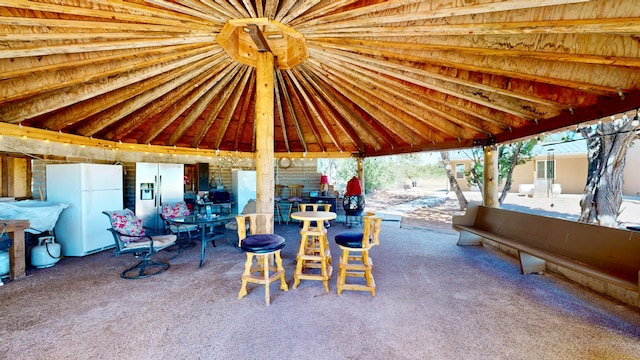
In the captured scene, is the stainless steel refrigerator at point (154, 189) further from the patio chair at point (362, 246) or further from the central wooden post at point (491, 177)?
the central wooden post at point (491, 177)

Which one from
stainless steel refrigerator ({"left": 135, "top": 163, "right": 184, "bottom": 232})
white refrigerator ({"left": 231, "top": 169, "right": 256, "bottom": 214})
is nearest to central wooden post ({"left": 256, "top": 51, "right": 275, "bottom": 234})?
stainless steel refrigerator ({"left": 135, "top": 163, "right": 184, "bottom": 232})

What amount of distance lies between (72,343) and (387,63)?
4602 millimetres

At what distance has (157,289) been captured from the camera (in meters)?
3.39

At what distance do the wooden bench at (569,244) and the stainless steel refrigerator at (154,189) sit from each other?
698 cm

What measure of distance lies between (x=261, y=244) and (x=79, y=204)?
4049 millimetres

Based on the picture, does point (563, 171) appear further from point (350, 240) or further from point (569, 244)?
point (350, 240)

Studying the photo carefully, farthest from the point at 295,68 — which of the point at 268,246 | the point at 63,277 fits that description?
the point at 63,277

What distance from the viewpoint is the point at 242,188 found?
7816mm

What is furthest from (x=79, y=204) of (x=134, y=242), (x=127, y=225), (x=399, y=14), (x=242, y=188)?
Answer: (x=399, y=14)

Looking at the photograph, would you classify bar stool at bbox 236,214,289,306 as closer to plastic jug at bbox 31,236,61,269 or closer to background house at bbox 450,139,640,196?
plastic jug at bbox 31,236,61,269

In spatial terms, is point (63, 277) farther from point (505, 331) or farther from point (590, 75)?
point (590, 75)

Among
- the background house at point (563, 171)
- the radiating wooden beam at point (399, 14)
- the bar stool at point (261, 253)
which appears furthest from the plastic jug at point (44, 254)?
the background house at point (563, 171)

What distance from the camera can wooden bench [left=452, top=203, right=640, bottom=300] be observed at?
286 cm

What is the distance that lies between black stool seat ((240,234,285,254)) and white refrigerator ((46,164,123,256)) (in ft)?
12.2
